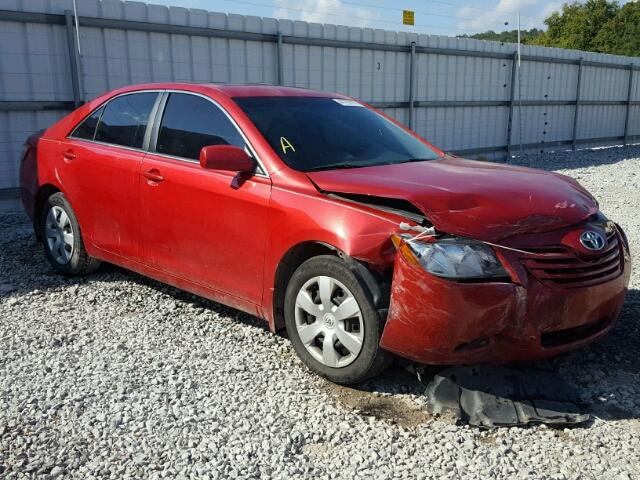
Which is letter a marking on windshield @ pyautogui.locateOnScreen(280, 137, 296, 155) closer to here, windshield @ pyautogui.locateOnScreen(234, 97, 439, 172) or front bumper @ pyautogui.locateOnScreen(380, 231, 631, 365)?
windshield @ pyautogui.locateOnScreen(234, 97, 439, 172)

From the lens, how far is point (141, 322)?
14.7 feet

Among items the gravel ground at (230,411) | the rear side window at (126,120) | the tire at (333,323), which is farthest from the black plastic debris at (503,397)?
the rear side window at (126,120)

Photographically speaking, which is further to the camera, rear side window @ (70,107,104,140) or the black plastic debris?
rear side window @ (70,107,104,140)

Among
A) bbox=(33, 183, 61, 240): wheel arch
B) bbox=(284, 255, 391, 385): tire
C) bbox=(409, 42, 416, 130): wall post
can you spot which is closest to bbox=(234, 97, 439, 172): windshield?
bbox=(284, 255, 391, 385): tire

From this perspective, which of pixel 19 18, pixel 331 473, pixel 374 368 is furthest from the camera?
pixel 19 18

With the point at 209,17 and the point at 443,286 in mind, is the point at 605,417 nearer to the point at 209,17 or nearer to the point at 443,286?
the point at 443,286

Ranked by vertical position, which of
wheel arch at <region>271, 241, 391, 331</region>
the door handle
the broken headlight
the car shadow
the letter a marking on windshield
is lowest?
the car shadow

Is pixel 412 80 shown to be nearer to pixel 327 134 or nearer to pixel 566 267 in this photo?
pixel 327 134

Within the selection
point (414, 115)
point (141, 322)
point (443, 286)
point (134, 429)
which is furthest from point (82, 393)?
point (414, 115)

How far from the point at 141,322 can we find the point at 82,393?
3.57 feet

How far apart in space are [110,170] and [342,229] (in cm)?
226

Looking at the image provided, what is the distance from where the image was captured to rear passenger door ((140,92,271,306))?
3848mm

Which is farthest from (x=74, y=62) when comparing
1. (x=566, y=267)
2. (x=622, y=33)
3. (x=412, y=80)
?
(x=622, y=33)

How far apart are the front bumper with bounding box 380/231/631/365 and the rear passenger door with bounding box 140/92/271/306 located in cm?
102
